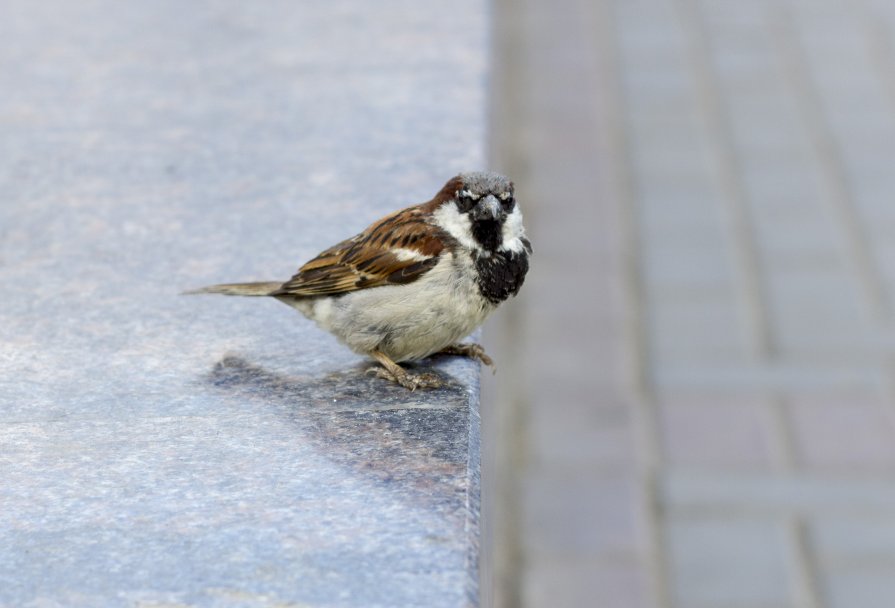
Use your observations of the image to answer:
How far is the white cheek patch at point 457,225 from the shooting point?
2.58m

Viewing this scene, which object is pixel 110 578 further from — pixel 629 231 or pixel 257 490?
pixel 629 231

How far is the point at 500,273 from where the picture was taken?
2566 millimetres

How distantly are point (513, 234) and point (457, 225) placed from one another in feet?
0.37

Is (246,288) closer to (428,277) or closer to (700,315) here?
(428,277)

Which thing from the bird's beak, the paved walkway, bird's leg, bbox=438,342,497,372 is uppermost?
the bird's beak

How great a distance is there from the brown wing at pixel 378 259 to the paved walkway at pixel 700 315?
444mm

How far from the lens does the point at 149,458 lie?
2252 millimetres

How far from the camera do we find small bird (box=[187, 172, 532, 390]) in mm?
2555

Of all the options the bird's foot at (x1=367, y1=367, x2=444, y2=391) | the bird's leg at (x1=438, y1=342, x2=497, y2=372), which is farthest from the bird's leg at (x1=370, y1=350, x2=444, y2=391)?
the bird's leg at (x1=438, y1=342, x2=497, y2=372)

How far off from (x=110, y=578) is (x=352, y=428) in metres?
0.61

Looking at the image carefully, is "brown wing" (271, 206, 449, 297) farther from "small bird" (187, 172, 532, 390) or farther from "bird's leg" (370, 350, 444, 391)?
"bird's leg" (370, 350, 444, 391)

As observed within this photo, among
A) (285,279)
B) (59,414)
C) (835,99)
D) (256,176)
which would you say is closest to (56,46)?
(256,176)

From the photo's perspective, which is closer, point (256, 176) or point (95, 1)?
point (256, 176)

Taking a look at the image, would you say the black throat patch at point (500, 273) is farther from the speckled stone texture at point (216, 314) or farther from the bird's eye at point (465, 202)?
the speckled stone texture at point (216, 314)
